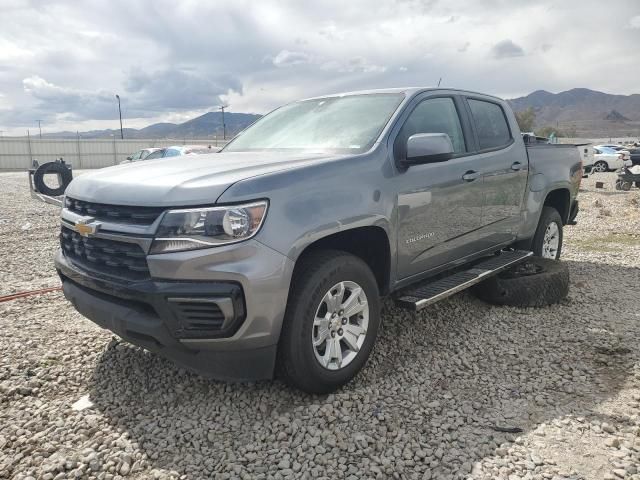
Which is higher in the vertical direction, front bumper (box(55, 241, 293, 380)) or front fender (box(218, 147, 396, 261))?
front fender (box(218, 147, 396, 261))

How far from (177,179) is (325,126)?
145cm

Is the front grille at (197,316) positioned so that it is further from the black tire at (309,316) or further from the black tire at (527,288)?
the black tire at (527,288)

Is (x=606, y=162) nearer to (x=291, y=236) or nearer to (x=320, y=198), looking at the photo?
(x=320, y=198)

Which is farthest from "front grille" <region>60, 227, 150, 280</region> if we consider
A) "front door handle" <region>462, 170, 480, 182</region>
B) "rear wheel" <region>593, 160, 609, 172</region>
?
"rear wheel" <region>593, 160, 609, 172</region>

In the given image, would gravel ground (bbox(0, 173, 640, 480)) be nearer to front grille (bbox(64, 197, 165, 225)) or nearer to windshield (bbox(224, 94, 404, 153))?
front grille (bbox(64, 197, 165, 225))

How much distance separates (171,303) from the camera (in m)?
2.49

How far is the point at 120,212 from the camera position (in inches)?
106

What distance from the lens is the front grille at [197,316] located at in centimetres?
247

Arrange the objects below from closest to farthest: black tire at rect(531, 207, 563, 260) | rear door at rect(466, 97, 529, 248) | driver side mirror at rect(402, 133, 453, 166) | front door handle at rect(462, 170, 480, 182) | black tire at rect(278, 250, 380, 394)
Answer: black tire at rect(278, 250, 380, 394) → driver side mirror at rect(402, 133, 453, 166) → front door handle at rect(462, 170, 480, 182) → rear door at rect(466, 97, 529, 248) → black tire at rect(531, 207, 563, 260)

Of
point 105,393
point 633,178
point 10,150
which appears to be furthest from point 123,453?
point 10,150

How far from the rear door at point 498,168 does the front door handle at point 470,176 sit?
103 mm

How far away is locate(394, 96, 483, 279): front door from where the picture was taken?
133 inches

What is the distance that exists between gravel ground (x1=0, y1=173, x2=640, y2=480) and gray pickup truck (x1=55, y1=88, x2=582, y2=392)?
1.14 feet

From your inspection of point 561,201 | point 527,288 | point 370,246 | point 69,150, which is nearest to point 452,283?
point 370,246
